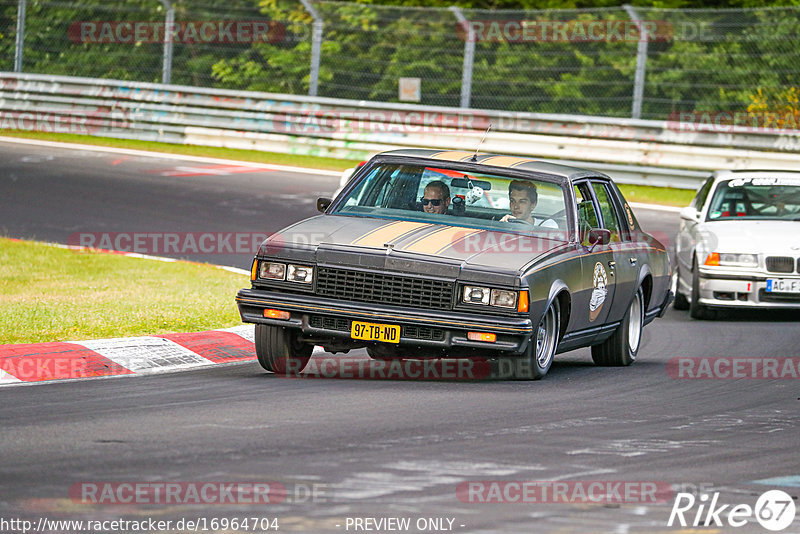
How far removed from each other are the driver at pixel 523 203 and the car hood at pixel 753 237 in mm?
4862

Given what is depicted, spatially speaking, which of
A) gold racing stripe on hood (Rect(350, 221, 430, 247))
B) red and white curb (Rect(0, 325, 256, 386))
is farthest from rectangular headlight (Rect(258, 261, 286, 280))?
red and white curb (Rect(0, 325, 256, 386))

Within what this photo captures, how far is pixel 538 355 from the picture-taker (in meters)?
9.19

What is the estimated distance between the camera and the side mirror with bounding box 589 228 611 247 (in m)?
9.95

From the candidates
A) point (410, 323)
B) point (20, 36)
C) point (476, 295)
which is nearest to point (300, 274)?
point (410, 323)

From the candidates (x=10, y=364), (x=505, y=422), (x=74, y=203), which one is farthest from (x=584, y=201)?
(x=74, y=203)

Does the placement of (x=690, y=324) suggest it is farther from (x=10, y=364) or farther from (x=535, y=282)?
(x=10, y=364)

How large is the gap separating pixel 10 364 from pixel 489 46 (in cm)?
1723

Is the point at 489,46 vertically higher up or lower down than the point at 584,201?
higher up

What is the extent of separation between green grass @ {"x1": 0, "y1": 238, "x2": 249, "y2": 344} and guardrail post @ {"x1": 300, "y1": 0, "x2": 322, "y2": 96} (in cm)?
1080

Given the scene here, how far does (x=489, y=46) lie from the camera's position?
24906 mm

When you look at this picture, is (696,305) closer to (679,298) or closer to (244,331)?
(679,298)

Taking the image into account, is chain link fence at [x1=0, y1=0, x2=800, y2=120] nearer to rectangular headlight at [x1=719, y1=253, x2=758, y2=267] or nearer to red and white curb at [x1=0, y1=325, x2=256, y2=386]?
Answer: rectangular headlight at [x1=719, y1=253, x2=758, y2=267]

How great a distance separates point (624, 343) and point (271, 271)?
3.21m

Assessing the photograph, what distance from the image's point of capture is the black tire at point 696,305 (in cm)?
1437
